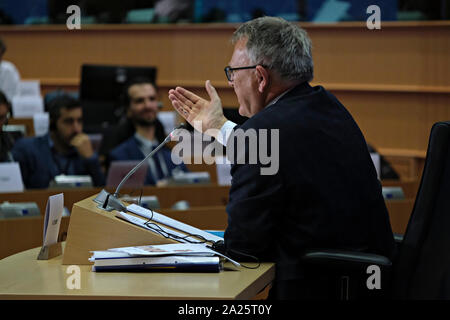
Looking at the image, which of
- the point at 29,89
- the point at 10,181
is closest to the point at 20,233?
the point at 10,181

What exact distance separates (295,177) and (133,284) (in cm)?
53

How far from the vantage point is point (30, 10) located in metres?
8.45

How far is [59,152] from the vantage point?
4820 mm

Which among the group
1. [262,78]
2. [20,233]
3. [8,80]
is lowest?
[20,233]

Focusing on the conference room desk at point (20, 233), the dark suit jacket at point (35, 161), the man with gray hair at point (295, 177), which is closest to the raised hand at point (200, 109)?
the man with gray hair at point (295, 177)

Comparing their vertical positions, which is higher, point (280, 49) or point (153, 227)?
point (280, 49)

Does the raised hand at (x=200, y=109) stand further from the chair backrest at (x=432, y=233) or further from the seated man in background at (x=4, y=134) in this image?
the seated man in background at (x=4, y=134)

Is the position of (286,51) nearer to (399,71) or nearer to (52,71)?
(399,71)

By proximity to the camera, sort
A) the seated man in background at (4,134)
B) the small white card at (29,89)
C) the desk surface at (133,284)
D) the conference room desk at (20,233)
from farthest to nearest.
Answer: the small white card at (29,89) → the seated man in background at (4,134) → the conference room desk at (20,233) → the desk surface at (133,284)

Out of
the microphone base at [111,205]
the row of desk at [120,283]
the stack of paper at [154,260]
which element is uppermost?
the microphone base at [111,205]

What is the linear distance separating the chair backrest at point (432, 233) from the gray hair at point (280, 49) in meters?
0.44

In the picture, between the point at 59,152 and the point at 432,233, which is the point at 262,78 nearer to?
A: the point at 432,233

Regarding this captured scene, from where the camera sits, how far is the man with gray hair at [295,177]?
6.46 feet

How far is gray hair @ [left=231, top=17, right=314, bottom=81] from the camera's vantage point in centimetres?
214
